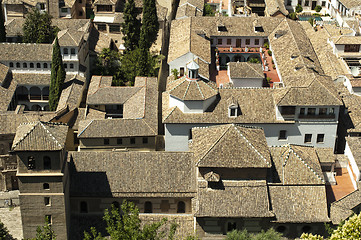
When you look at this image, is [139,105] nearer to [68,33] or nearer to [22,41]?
[68,33]

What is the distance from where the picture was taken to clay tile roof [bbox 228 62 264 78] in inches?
3580

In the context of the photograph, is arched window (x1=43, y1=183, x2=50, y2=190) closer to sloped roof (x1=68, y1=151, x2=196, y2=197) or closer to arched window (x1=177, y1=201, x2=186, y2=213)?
sloped roof (x1=68, y1=151, x2=196, y2=197)

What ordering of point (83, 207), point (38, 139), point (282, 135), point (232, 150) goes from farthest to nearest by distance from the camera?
1. point (282, 135)
2. point (83, 207)
3. point (232, 150)
4. point (38, 139)

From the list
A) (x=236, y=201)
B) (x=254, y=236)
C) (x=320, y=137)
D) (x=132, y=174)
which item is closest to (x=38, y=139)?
(x=132, y=174)

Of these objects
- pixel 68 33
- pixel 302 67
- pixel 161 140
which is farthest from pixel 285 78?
pixel 68 33

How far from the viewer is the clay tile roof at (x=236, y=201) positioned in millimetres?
66312

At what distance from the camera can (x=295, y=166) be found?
7038 centimetres

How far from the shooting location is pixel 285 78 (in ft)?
298

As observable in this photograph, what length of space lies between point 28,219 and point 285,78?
43387 millimetres

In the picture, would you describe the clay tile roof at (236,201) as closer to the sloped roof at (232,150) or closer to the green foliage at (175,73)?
the sloped roof at (232,150)

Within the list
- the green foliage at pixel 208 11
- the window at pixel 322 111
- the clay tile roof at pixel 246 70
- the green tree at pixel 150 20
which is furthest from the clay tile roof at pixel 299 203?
the green foliage at pixel 208 11

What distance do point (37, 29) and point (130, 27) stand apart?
15.6 metres

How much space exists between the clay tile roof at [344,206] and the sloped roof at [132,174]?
15612mm

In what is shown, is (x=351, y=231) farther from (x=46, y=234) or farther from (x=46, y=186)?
(x=46, y=186)
